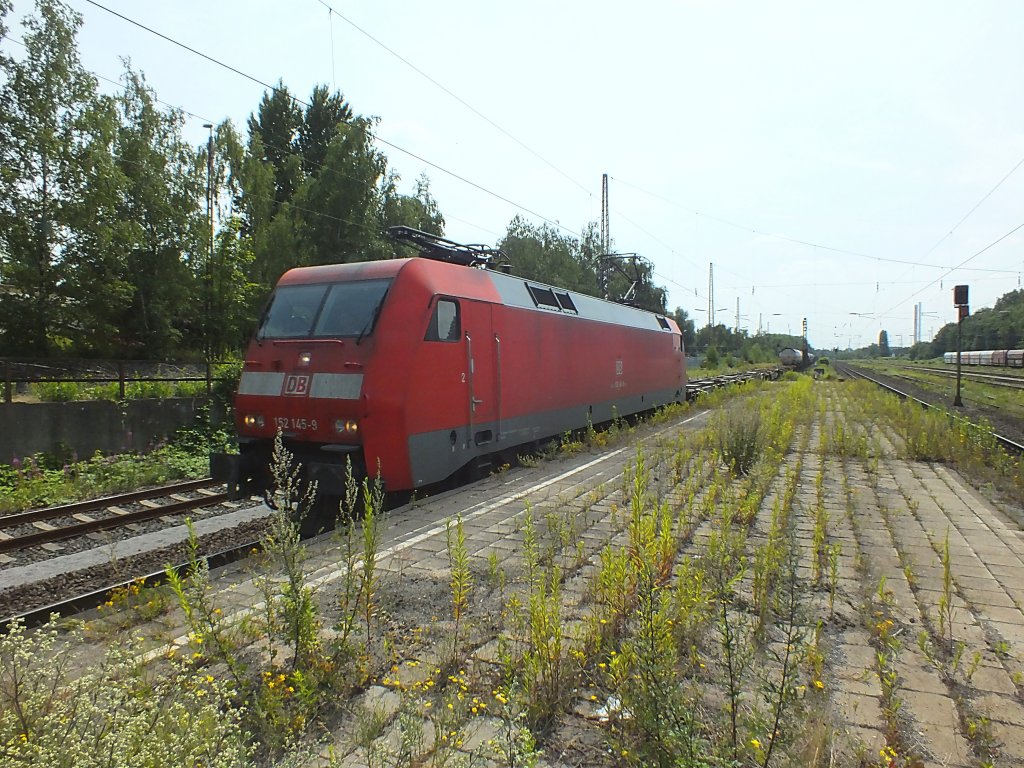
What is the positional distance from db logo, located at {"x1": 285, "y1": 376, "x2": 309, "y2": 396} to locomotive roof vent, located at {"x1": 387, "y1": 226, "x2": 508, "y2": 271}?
8.08ft

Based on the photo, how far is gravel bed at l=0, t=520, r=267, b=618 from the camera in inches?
193

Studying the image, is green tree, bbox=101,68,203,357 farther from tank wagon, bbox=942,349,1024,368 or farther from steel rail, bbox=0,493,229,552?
tank wagon, bbox=942,349,1024,368

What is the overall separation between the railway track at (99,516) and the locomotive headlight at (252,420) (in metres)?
1.69

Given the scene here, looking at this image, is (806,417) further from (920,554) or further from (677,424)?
(920,554)

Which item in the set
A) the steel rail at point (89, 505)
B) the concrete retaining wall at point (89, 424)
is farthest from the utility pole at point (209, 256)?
the steel rail at point (89, 505)

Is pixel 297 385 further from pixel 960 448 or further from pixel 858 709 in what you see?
pixel 960 448

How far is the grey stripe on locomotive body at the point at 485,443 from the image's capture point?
655 centimetres

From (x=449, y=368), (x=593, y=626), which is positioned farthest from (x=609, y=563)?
(x=449, y=368)

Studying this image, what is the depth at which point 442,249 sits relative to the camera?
820 cm

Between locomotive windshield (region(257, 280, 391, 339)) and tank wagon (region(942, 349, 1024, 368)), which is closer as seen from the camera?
locomotive windshield (region(257, 280, 391, 339))

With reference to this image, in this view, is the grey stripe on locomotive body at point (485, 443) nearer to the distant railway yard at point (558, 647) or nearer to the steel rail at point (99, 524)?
the distant railway yard at point (558, 647)

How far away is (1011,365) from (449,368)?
194 feet

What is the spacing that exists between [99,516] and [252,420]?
2.52 m

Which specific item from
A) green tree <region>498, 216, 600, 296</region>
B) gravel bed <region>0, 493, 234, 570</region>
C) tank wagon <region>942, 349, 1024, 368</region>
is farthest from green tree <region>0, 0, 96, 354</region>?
tank wagon <region>942, 349, 1024, 368</region>
